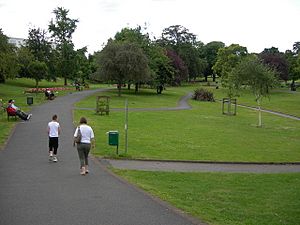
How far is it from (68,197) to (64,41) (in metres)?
67.4

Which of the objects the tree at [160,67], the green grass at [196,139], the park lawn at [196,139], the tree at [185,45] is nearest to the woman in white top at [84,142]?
the park lawn at [196,139]

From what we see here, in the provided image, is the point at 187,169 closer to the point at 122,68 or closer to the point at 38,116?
the point at 38,116

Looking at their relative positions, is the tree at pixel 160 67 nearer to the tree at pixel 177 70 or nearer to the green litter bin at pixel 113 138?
the tree at pixel 177 70

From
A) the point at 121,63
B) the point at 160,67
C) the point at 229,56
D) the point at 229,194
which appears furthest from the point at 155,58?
the point at 229,194

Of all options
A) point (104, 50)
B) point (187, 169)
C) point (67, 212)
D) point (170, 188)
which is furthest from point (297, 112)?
point (67, 212)

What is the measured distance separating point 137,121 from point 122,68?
24.7 m

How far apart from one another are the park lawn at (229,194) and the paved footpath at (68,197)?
649 mm

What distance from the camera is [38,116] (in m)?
31.0

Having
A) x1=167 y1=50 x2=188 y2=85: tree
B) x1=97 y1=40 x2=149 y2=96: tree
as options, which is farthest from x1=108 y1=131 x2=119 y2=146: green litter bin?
x1=167 y1=50 x2=188 y2=85: tree

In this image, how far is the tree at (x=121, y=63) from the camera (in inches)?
2174

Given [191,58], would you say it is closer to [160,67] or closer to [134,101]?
[160,67]

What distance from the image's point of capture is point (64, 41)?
7494cm

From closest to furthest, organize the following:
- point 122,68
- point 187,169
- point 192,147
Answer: point 187,169 → point 192,147 → point 122,68

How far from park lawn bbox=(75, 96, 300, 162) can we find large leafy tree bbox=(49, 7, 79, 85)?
39.5 m
